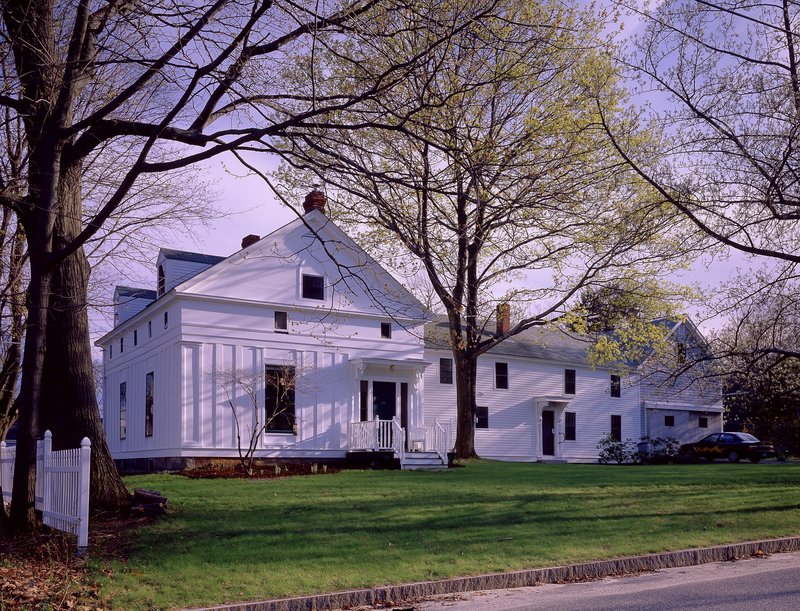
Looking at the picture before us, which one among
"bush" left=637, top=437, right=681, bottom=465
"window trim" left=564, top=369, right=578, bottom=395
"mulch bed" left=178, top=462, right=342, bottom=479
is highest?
"window trim" left=564, top=369, right=578, bottom=395

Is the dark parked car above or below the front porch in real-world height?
below

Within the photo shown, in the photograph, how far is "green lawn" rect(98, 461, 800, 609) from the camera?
9.01m

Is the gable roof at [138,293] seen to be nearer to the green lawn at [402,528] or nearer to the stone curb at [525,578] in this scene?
the green lawn at [402,528]

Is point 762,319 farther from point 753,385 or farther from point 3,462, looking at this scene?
point 3,462

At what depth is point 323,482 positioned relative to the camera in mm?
17672

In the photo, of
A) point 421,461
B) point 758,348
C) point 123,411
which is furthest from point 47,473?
point 123,411

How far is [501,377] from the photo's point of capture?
3512 cm

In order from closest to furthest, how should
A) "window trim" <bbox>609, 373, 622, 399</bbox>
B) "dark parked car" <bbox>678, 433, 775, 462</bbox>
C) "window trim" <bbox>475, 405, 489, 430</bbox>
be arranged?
"window trim" <bbox>475, 405, 489, 430</bbox>
"dark parked car" <bbox>678, 433, 775, 462</bbox>
"window trim" <bbox>609, 373, 622, 399</bbox>

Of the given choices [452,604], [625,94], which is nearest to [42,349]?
[452,604]

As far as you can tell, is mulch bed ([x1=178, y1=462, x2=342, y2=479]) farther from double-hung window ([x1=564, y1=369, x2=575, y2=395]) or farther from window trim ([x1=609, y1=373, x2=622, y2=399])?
window trim ([x1=609, y1=373, x2=622, y2=399])

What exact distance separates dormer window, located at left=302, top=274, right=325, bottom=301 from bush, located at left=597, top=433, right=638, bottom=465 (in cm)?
1532

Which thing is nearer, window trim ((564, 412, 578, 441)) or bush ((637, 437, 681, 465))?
bush ((637, 437, 681, 465))

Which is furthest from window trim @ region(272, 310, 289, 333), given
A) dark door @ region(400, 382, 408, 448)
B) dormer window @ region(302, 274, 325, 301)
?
dark door @ region(400, 382, 408, 448)

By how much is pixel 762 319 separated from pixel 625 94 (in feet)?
25.3
